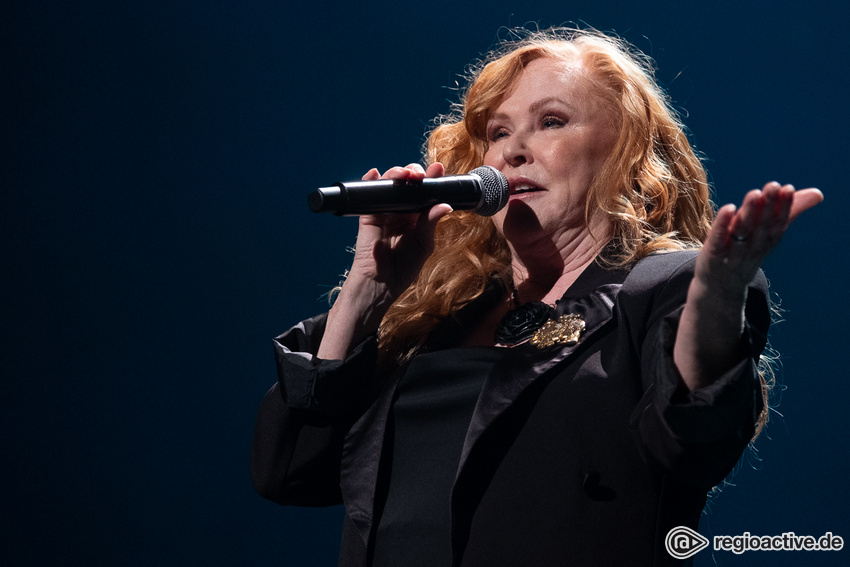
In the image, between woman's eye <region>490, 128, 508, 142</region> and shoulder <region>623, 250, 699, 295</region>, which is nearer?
shoulder <region>623, 250, 699, 295</region>

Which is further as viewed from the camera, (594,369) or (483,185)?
(483,185)

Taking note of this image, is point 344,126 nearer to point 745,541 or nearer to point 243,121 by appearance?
point 243,121

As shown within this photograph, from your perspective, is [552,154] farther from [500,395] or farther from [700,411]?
[700,411]

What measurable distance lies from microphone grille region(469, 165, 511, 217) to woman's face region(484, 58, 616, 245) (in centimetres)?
8

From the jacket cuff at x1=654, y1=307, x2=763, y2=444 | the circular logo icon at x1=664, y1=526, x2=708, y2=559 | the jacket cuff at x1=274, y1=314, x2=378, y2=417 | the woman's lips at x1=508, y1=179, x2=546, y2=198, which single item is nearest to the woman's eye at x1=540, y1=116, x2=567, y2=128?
the woman's lips at x1=508, y1=179, x2=546, y2=198

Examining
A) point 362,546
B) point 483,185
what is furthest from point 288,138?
point 362,546

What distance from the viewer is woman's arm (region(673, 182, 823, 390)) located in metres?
0.74

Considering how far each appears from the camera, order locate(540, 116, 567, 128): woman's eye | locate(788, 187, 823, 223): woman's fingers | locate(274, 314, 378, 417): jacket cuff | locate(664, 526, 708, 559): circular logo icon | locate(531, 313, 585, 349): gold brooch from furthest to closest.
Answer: locate(540, 116, 567, 128): woman's eye, locate(274, 314, 378, 417): jacket cuff, locate(531, 313, 585, 349): gold brooch, locate(664, 526, 708, 559): circular logo icon, locate(788, 187, 823, 223): woman's fingers

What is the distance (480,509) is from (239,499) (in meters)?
1.23

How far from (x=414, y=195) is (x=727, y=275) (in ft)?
1.71

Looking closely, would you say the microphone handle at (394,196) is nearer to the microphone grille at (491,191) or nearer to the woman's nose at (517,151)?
the microphone grille at (491,191)

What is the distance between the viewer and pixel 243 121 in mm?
2266

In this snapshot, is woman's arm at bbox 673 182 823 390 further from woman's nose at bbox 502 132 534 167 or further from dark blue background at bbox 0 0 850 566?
dark blue background at bbox 0 0 850 566

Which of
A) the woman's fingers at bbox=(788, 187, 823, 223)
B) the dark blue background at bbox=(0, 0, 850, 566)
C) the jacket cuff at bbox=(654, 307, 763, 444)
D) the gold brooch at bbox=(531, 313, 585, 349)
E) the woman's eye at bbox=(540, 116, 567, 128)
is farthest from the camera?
the dark blue background at bbox=(0, 0, 850, 566)
